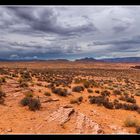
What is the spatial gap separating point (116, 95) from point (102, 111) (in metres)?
6.00

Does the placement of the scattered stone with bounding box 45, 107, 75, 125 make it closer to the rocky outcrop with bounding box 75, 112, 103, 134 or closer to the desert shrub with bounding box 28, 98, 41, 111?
the rocky outcrop with bounding box 75, 112, 103, 134

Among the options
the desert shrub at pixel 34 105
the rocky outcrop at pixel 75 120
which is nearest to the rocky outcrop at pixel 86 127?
the rocky outcrop at pixel 75 120

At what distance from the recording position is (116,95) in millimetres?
16562

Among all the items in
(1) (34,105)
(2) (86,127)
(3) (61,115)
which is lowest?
(2) (86,127)

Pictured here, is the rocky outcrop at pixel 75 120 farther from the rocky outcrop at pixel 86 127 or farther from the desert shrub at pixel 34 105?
the desert shrub at pixel 34 105

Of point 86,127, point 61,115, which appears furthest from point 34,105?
point 86,127

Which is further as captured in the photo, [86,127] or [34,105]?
[34,105]

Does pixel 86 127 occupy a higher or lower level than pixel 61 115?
lower

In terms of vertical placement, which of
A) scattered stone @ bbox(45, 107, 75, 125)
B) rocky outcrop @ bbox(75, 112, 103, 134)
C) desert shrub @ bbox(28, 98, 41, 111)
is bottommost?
rocky outcrop @ bbox(75, 112, 103, 134)

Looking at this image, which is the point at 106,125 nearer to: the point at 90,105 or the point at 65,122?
the point at 65,122

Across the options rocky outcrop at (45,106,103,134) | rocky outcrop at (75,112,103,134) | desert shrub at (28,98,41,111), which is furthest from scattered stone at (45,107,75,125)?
desert shrub at (28,98,41,111)

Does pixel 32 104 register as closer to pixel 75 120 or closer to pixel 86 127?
pixel 75 120
